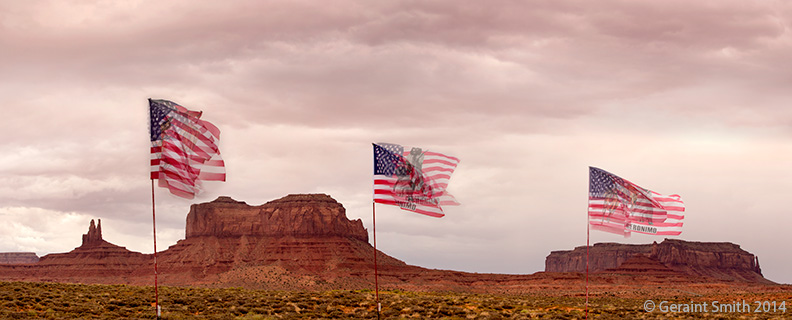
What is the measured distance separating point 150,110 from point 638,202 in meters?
21.3

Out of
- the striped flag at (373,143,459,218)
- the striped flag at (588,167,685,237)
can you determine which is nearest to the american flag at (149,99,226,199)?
the striped flag at (373,143,459,218)

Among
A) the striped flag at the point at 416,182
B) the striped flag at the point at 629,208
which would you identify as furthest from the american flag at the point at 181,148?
the striped flag at the point at 629,208

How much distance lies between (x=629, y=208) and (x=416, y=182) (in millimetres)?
9552

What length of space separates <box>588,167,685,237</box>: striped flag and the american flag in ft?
53.7

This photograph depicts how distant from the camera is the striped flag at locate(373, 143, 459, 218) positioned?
3616cm

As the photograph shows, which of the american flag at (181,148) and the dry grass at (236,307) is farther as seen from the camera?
the dry grass at (236,307)

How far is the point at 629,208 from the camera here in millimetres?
35906

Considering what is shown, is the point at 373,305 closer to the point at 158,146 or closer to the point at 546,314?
the point at 546,314

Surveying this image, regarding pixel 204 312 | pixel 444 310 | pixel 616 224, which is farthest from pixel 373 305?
pixel 616 224

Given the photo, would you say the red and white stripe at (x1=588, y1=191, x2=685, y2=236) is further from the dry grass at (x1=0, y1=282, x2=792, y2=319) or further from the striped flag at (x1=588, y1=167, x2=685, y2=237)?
the dry grass at (x1=0, y1=282, x2=792, y2=319)

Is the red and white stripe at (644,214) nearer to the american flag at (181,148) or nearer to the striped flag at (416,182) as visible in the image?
the striped flag at (416,182)

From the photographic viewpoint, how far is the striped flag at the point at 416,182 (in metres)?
36.2

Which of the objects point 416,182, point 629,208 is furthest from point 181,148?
point 629,208

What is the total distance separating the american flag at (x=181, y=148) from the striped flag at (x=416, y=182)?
Result: 7325 millimetres
